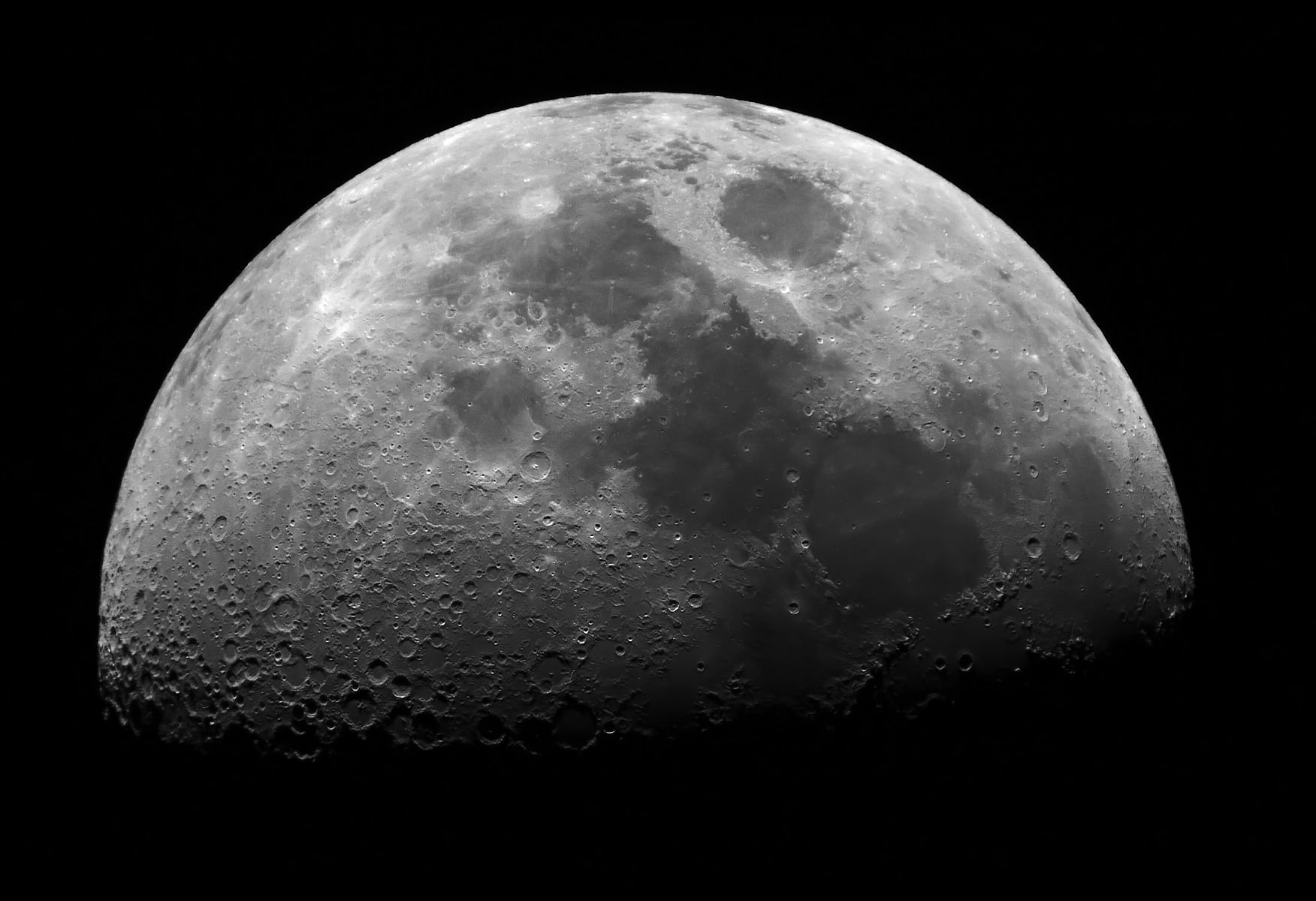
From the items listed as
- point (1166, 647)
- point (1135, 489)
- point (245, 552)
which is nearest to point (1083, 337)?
point (1135, 489)

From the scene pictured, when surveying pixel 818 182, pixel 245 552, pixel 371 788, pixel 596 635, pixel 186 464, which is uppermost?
pixel 818 182

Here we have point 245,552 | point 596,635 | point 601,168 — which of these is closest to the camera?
point 596,635

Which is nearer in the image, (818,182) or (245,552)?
(245,552)

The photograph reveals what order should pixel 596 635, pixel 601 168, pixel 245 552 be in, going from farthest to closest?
1. pixel 601 168
2. pixel 245 552
3. pixel 596 635

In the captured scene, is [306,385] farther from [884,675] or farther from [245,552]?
[884,675]

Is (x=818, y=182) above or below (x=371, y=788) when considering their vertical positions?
above

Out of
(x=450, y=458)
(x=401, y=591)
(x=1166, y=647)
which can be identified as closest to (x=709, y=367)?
(x=450, y=458)
